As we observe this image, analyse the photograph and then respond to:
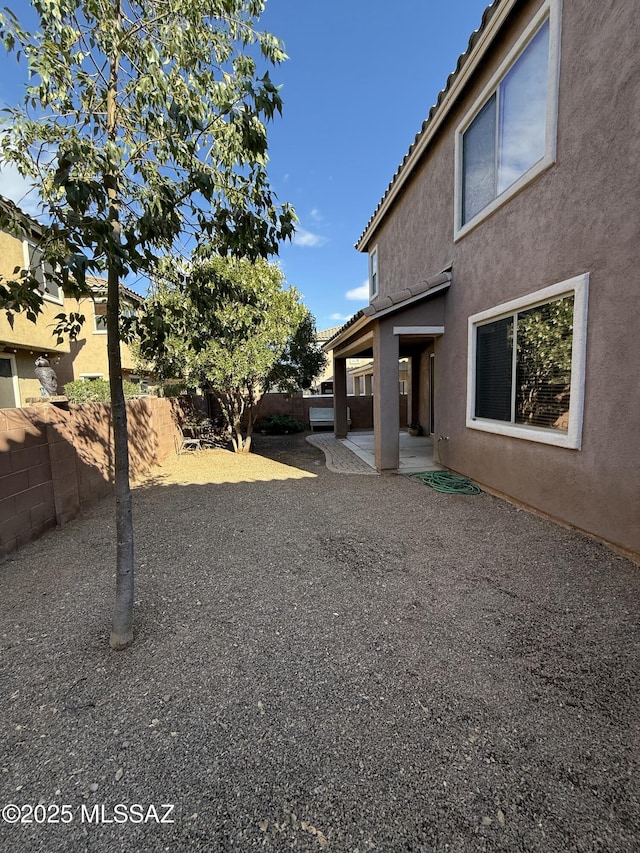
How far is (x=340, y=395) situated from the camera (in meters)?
12.5

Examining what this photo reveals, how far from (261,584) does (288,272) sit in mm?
8634

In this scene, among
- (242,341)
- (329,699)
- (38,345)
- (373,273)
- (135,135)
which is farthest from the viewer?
(373,273)

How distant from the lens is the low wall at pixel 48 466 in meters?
4.19

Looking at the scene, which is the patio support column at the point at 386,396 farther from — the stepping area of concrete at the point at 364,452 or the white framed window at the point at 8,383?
the white framed window at the point at 8,383

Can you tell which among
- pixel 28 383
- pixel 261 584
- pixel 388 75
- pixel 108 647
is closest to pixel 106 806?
pixel 108 647

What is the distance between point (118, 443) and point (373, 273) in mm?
11941

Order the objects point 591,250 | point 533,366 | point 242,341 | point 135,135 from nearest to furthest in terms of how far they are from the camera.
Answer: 1. point 135,135
2. point 591,250
3. point 533,366
4. point 242,341

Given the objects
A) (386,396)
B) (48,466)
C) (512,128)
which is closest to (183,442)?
(48,466)

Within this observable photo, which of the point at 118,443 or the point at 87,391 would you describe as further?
the point at 87,391

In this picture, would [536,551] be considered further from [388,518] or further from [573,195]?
[573,195]

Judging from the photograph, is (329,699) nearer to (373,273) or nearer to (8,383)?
(373,273)

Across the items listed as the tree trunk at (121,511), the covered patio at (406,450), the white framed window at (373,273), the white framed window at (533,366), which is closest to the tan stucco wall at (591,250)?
the white framed window at (533,366)

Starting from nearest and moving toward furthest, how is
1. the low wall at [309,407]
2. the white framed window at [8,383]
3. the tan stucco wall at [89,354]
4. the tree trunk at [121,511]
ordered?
the tree trunk at [121,511], the white framed window at [8,383], the low wall at [309,407], the tan stucco wall at [89,354]

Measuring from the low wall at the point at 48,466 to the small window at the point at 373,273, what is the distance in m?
9.42
